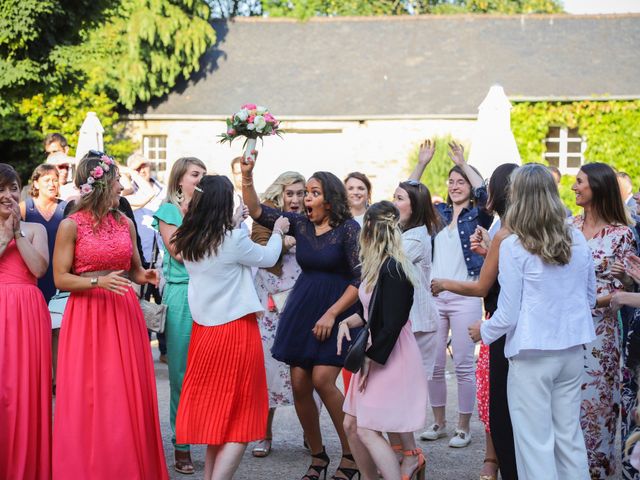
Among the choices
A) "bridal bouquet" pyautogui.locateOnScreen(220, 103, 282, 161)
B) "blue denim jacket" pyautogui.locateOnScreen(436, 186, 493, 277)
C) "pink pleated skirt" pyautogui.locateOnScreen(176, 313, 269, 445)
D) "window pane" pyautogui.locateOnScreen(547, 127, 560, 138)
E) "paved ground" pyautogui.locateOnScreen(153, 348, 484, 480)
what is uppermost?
"window pane" pyautogui.locateOnScreen(547, 127, 560, 138)

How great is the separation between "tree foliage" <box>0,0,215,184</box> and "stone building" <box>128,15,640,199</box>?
1.04 m

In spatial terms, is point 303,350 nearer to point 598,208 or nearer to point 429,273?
point 429,273

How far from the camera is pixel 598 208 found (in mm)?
5441

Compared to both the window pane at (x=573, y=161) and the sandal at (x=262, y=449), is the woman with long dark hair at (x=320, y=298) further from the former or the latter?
the window pane at (x=573, y=161)

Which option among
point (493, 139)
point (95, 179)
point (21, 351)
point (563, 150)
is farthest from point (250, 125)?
point (563, 150)

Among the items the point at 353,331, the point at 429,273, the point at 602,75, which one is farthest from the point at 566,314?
the point at 602,75

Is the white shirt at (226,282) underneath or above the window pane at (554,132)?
underneath

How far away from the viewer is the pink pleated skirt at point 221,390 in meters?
5.14

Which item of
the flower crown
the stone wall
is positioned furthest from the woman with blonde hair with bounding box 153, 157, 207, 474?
the stone wall

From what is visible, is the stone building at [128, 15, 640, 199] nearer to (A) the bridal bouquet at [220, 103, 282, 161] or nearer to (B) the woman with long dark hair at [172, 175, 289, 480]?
(A) the bridal bouquet at [220, 103, 282, 161]

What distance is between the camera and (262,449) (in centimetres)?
657

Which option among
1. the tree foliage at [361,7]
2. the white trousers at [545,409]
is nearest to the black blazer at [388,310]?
the white trousers at [545,409]

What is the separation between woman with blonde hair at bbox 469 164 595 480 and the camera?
4.41 meters

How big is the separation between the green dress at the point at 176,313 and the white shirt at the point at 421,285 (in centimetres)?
165
